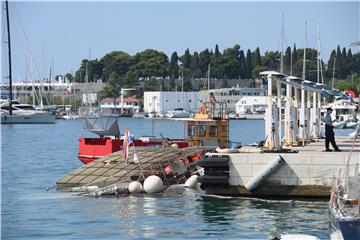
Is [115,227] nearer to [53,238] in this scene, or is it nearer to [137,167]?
[53,238]

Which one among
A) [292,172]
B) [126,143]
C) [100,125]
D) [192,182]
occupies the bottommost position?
[192,182]

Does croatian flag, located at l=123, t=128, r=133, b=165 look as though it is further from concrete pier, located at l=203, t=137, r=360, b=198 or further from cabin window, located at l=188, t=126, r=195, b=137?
concrete pier, located at l=203, t=137, r=360, b=198

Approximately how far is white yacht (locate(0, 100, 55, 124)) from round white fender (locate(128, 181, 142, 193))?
358 feet

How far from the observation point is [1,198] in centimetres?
3797

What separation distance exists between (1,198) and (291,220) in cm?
1379

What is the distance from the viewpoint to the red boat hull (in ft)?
157

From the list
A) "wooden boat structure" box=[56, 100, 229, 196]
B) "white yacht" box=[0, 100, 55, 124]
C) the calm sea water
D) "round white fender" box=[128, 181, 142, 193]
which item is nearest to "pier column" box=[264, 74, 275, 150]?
the calm sea water

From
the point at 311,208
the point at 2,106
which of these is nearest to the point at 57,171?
the point at 311,208

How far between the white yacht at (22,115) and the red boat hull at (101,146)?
96.0m

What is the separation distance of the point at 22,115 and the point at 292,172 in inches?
4718

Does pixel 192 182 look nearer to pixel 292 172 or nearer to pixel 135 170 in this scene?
pixel 135 170

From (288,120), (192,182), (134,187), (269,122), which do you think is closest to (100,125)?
(288,120)

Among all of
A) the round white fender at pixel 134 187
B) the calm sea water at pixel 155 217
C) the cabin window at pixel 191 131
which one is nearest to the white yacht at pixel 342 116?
the cabin window at pixel 191 131

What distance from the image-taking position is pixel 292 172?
105 feet
